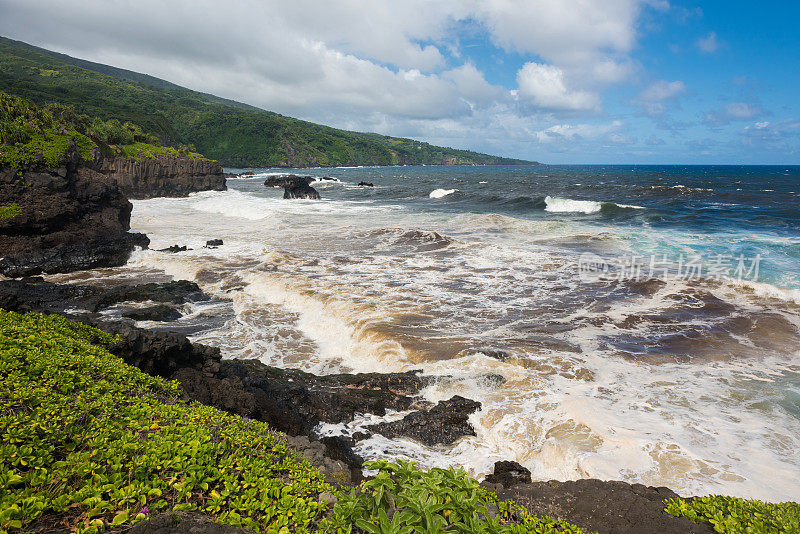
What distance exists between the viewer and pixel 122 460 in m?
3.72

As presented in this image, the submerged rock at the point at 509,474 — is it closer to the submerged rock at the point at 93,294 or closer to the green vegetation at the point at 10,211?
the submerged rock at the point at 93,294

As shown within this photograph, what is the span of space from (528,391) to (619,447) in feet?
7.67

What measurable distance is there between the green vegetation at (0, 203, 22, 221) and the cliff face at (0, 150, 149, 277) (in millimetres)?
65

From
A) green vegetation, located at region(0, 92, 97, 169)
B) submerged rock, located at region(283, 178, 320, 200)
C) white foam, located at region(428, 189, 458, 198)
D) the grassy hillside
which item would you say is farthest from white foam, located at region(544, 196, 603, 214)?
the grassy hillside

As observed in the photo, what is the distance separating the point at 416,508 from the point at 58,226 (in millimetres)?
26422

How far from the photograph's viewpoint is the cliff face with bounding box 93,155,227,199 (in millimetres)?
47844

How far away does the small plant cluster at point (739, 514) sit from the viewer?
3863 mm

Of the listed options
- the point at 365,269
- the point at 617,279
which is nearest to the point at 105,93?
the point at 365,269

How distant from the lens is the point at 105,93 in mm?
131500

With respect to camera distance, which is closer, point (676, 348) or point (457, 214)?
point (676, 348)

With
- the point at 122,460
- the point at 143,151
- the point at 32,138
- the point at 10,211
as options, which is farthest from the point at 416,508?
the point at 143,151

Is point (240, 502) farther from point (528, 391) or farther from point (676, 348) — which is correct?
point (676, 348)

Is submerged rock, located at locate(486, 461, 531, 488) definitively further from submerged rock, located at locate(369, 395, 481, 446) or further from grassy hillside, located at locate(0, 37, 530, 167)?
grassy hillside, located at locate(0, 37, 530, 167)

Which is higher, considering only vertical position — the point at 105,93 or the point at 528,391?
the point at 105,93
